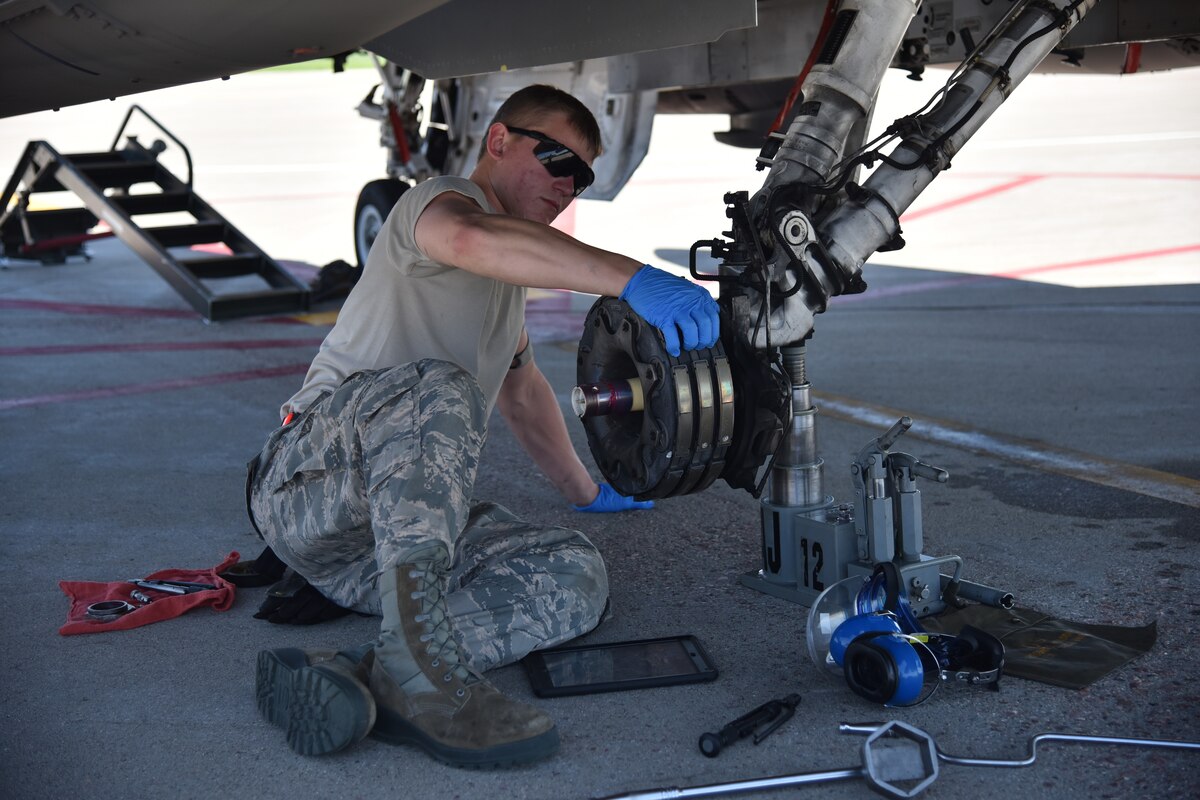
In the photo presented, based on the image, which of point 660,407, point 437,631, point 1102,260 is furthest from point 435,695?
point 1102,260

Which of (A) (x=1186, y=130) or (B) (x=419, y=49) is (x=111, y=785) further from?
(A) (x=1186, y=130)

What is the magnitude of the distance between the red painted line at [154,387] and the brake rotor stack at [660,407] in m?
3.16

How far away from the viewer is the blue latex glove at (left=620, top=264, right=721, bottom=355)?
227 centimetres

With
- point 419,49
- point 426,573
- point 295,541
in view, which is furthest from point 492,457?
point 426,573

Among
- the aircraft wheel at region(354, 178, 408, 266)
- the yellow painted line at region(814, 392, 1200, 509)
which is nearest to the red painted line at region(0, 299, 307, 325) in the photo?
the aircraft wheel at region(354, 178, 408, 266)

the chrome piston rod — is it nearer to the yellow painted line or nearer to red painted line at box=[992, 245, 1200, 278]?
the yellow painted line

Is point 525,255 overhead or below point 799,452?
overhead

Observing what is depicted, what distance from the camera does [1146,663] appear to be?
2410 mm

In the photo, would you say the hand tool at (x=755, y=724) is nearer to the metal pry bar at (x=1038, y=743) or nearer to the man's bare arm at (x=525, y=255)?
the metal pry bar at (x=1038, y=743)

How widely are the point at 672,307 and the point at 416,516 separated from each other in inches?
24.2

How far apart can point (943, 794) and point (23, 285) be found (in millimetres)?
Answer: 7511

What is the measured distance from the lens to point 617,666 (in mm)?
2461

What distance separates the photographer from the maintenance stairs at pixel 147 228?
6605 mm

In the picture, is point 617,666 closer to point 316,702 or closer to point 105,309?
point 316,702
